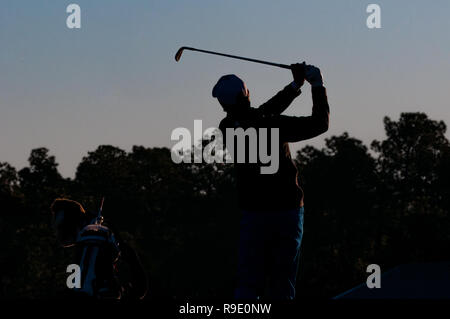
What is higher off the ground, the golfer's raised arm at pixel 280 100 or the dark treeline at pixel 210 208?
the dark treeline at pixel 210 208

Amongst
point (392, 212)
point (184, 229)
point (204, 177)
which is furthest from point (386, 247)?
point (204, 177)

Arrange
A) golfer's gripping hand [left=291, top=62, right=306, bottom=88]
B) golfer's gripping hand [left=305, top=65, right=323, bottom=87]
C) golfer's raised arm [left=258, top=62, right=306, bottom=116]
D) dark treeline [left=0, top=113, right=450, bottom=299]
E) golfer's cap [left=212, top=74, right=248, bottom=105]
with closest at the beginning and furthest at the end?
golfer's gripping hand [left=305, top=65, right=323, bottom=87], golfer's cap [left=212, top=74, right=248, bottom=105], golfer's gripping hand [left=291, top=62, right=306, bottom=88], golfer's raised arm [left=258, top=62, right=306, bottom=116], dark treeline [left=0, top=113, right=450, bottom=299]

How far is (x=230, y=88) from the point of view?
995 centimetres

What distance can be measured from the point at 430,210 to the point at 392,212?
8311 mm

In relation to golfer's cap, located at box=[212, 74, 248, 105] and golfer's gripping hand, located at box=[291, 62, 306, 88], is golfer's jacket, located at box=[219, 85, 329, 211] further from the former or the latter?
golfer's gripping hand, located at box=[291, 62, 306, 88]

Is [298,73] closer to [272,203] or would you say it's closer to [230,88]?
[230,88]

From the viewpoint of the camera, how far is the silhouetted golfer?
9.69 m

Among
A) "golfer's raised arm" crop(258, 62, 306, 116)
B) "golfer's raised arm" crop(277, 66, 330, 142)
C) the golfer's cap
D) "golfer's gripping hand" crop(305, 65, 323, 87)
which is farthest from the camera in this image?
"golfer's raised arm" crop(258, 62, 306, 116)

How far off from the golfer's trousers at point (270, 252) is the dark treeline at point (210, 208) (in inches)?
3005

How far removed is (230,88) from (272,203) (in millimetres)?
1096

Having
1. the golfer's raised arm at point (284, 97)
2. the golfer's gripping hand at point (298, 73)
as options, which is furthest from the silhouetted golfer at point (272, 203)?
the golfer's raised arm at point (284, 97)

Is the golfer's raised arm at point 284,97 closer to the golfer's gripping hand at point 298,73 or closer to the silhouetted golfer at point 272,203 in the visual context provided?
the golfer's gripping hand at point 298,73

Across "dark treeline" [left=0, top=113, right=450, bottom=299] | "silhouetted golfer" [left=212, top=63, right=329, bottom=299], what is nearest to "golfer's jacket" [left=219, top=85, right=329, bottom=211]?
"silhouetted golfer" [left=212, top=63, right=329, bottom=299]

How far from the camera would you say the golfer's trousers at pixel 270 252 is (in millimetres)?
9688
